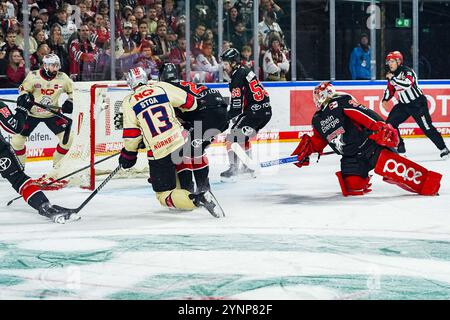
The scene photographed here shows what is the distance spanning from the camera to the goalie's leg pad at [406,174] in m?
6.48

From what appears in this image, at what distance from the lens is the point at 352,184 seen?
670cm

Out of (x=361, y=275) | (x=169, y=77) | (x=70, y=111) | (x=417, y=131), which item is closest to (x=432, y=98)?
(x=417, y=131)

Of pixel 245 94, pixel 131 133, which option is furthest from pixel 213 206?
pixel 245 94

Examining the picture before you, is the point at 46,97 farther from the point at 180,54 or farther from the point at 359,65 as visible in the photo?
the point at 359,65

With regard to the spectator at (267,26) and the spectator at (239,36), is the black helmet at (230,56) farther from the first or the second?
the spectator at (267,26)

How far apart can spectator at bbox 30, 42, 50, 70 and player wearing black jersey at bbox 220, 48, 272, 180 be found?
2.33 meters

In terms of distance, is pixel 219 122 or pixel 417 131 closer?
pixel 219 122

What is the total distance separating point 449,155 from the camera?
30.7 ft

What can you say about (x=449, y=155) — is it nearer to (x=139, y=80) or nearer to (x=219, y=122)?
(x=219, y=122)

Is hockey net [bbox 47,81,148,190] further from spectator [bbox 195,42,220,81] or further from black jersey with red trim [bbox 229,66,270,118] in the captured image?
spectator [bbox 195,42,220,81]

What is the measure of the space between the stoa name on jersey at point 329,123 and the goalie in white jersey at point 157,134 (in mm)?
1171

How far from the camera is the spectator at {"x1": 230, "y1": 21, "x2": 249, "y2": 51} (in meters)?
10.9

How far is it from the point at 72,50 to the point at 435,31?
5296mm

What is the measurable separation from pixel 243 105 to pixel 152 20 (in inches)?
117
